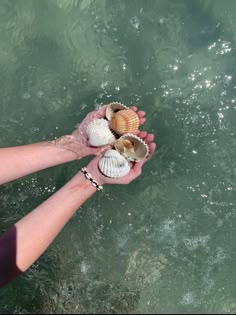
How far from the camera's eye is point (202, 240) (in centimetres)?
411

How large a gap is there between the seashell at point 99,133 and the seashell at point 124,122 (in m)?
0.06

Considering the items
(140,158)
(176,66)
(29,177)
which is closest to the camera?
(140,158)

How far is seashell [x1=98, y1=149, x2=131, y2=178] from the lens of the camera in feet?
11.7

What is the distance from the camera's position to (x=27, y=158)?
3717 mm

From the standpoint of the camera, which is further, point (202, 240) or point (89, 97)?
point (89, 97)

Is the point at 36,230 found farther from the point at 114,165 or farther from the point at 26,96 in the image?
the point at 26,96

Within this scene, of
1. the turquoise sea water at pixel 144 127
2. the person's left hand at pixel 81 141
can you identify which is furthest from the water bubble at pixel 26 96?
the person's left hand at pixel 81 141

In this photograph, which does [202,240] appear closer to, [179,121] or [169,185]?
[169,185]

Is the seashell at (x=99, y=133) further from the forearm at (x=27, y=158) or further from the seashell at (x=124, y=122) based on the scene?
the forearm at (x=27, y=158)

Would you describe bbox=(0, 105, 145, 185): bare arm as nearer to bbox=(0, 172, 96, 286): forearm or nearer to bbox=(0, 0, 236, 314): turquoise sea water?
bbox=(0, 172, 96, 286): forearm

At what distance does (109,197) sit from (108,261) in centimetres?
58

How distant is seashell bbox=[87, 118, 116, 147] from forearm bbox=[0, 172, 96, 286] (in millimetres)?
333

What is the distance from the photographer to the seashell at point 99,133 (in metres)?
3.68

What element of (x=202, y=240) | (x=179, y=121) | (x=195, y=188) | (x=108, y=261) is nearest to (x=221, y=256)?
(x=202, y=240)
